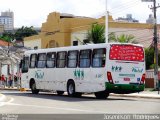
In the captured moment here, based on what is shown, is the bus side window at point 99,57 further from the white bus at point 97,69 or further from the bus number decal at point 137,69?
the bus number decal at point 137,69

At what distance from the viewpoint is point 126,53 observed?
1101 inches

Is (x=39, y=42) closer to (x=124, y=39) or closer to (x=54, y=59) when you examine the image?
(x=124, y=39)

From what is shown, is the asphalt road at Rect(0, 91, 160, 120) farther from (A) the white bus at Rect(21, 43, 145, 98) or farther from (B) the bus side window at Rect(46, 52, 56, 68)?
(B) the bus side window at Rect(46, 52, 56, 68)

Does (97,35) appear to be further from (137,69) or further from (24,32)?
(24,32)

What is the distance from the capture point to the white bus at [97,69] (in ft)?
90.2

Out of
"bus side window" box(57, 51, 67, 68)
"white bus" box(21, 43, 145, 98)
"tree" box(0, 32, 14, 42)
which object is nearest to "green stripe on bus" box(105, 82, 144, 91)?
"white bus" box(21, 43, 145, 98)

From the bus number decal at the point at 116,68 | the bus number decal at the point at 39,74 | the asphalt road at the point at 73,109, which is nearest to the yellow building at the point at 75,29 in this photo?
the bus number decal at the point at 39,74

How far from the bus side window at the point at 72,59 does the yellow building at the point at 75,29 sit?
1371 inches

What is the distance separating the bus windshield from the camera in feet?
90.1

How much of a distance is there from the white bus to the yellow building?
33.9 m

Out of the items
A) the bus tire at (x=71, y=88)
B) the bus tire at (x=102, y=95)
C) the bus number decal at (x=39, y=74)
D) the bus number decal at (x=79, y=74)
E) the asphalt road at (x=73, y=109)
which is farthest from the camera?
the bus number decal at (x=39, y=74)

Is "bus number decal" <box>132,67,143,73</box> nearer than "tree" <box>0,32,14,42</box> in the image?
Yes

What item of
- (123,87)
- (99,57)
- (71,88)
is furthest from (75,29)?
(123,87)

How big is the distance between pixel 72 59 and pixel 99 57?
2.93m
